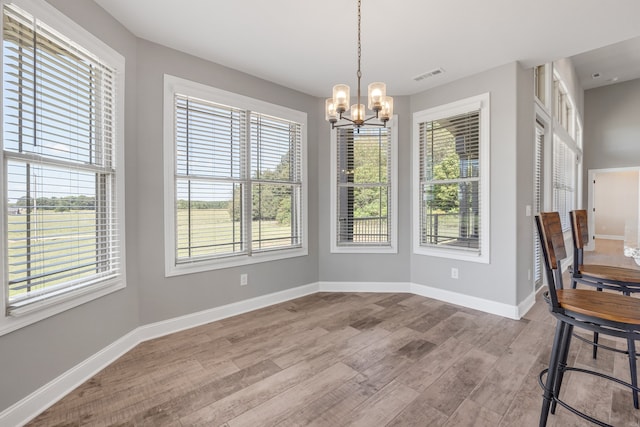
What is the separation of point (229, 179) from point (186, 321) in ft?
5.08

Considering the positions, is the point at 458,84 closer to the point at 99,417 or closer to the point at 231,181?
the point at 231,181

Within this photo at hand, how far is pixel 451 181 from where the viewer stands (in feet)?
12.0

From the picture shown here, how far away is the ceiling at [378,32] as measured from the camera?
2230 millimetres

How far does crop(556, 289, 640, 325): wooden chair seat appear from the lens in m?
1.29

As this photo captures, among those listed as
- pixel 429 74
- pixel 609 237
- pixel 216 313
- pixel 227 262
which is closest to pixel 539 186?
pixel 429 74

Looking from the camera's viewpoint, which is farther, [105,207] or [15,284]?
[105,207]

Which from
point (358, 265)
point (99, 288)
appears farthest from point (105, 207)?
point (358, 265)

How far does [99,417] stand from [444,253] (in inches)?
143

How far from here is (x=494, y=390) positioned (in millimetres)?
1941

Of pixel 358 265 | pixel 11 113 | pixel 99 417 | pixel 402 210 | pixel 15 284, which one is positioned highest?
pixel 11 113

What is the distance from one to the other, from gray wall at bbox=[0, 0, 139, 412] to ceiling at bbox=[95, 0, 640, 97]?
0.20 meters

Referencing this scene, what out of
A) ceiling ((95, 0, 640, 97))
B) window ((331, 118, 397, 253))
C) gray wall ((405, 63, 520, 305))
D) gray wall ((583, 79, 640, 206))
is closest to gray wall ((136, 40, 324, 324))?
ceiling ((95, 0, 640, 97))

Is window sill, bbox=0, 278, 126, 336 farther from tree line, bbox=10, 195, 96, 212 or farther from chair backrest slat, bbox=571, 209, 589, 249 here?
chair backrest slat, bbox=571, 209, 589, 249

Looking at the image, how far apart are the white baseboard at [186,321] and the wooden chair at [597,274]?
110 centimetres
